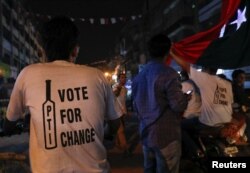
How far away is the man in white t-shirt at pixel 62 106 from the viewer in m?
2.54

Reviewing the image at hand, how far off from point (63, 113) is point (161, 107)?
1844mm

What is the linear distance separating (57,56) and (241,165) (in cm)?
242

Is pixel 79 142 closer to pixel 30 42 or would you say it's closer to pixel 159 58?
pixel 159 58

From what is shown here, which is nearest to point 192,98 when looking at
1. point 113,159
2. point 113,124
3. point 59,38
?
point 113,124

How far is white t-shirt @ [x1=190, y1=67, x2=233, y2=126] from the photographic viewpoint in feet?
18.5

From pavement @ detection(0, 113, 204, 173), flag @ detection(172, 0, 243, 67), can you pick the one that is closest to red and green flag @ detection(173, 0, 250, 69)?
flag @ detection(172, 0, 243, 67)

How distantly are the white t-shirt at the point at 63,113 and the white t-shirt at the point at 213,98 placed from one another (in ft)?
10.2

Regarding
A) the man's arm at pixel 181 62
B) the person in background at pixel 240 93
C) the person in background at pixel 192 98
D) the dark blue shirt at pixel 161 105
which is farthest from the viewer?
the person in background at pixel 240 93

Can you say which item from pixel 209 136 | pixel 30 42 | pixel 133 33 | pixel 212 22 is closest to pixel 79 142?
pixel 209 136

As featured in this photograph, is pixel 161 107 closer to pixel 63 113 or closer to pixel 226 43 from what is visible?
pixel 226 43

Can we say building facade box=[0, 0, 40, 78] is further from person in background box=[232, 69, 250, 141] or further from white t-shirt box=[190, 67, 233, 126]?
white t-shirt box=[190, 67, 233, 126]

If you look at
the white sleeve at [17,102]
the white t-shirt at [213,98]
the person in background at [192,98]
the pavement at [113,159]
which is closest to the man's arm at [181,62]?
the white t-shirt at [213,98]

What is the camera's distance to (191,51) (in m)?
5.50

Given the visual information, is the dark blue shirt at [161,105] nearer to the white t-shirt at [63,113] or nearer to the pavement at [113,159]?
the pavement at [113,159]
